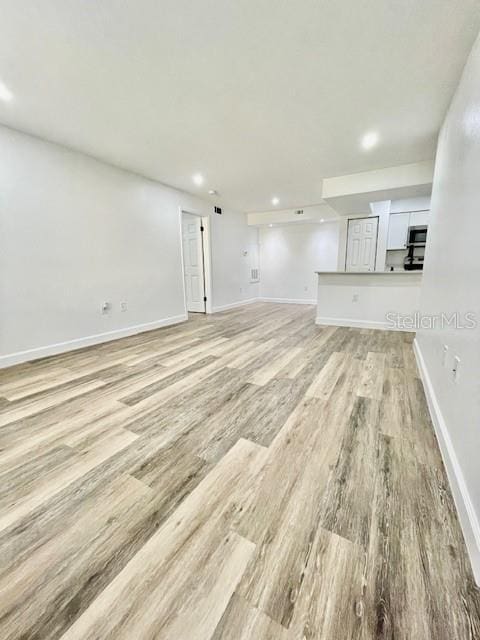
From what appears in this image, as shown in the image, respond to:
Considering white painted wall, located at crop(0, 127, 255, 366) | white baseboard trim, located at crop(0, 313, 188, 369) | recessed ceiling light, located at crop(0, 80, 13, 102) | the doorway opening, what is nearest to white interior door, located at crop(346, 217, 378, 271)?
the doorway opening

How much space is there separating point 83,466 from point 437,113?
3952 millimetres

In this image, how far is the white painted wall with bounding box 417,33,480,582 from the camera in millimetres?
1075

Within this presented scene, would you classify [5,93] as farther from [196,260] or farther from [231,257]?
[231,257]

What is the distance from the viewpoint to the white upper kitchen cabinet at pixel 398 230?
5.71 metres

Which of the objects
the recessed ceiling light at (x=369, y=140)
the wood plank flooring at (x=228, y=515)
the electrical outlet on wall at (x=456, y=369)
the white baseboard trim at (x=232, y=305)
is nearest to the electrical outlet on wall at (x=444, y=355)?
the electrical outlet on wall at (x=456, y=369)

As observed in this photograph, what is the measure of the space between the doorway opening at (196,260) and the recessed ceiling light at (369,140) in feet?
11.3

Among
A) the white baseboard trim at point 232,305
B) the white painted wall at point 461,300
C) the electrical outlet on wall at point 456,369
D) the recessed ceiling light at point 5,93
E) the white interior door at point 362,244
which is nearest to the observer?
the white painted wall at point 461,300

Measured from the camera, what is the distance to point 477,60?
151cm

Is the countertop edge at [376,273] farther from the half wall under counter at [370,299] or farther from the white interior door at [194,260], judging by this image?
the white interior door at [194,260]

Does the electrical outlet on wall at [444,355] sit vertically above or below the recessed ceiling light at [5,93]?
below

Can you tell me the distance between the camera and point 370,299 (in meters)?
4.37

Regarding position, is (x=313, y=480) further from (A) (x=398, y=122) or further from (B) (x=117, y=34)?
(A) (x=398, y=122)

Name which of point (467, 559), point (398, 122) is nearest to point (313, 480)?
point (467, 559)

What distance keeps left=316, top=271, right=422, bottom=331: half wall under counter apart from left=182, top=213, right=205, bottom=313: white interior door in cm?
266
